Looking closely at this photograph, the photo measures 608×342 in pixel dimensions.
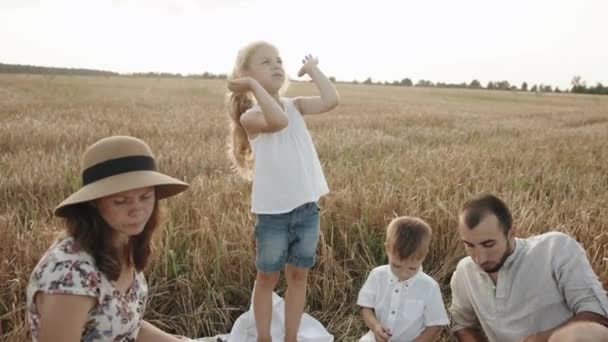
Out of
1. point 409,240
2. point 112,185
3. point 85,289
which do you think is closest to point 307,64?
point 409,240

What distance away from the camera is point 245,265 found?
3496 millimetres

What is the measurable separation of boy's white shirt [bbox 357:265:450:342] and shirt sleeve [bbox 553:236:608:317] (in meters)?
0.61

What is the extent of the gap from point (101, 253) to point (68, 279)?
162mm

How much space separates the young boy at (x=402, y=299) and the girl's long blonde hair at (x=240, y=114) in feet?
3.13

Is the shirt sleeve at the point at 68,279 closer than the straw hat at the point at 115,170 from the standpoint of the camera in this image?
Yes

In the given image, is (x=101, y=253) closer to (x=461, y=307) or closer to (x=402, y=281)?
(x=402, y=281)

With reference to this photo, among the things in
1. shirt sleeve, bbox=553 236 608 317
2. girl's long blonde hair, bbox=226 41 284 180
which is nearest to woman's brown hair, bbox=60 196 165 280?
girl's long blonde hair, bbox=226 41 284 180

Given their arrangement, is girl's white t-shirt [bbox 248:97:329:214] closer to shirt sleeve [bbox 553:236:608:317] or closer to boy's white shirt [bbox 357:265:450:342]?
boy's white shirt [bbox 357:265:450:342]

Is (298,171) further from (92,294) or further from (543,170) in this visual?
(543,170)

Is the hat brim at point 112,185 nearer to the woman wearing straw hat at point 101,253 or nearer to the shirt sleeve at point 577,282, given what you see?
the woman wearing straw hat at point 101,253

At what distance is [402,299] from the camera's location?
2904 mm

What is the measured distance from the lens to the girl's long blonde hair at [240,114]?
2.85 meters

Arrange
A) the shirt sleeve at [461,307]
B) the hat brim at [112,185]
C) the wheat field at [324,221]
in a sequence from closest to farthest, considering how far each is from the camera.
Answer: the hat brim at [112,185]
the shirt sleeve at [461,307]
the wheat field at [324,221]

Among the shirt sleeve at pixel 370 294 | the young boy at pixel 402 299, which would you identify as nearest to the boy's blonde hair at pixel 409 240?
the young boy at pixel 402 299
